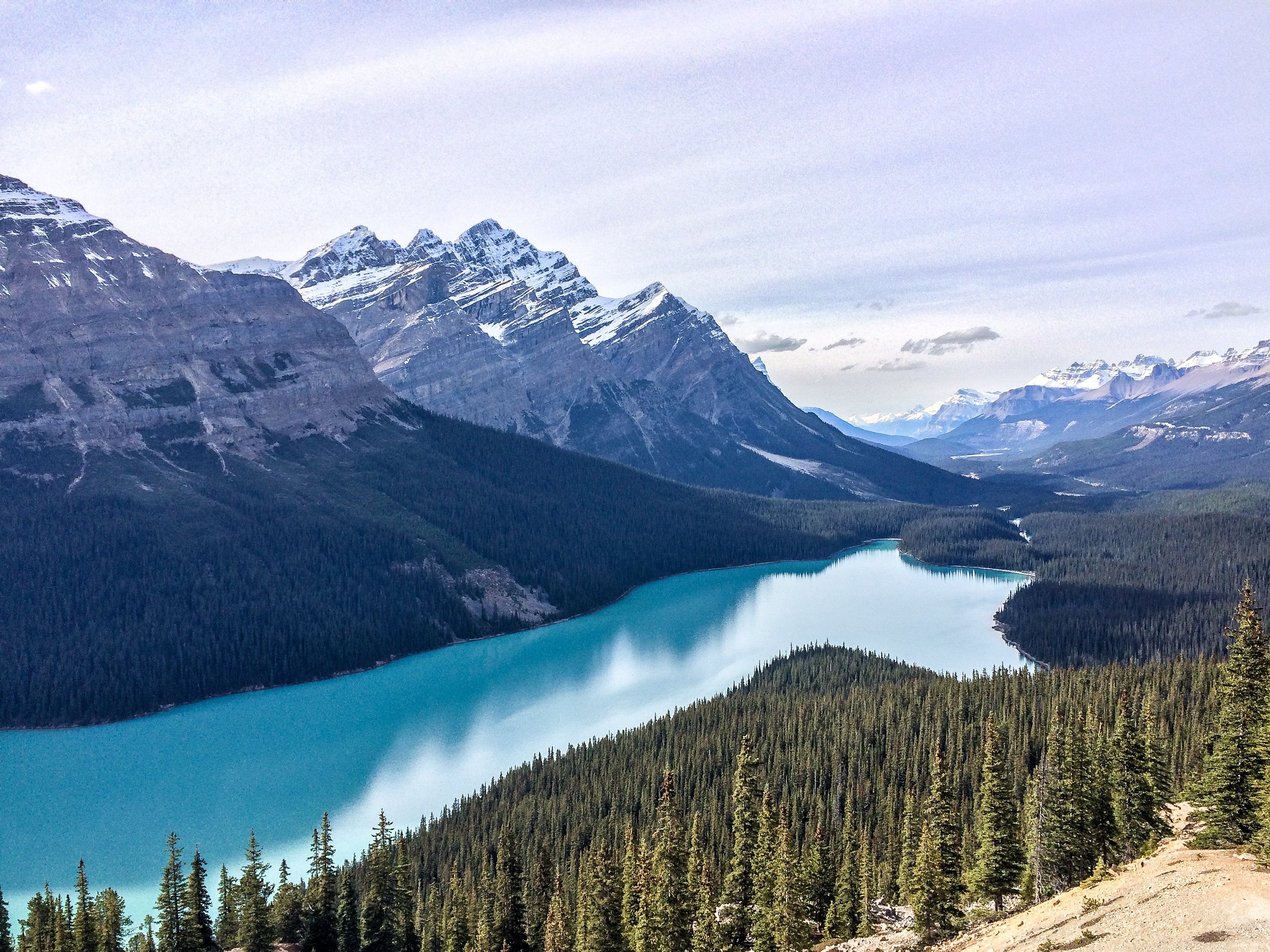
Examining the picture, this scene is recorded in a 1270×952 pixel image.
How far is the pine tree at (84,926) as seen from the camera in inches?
1688

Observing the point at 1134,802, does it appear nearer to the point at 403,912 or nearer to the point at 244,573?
the point at 403,912

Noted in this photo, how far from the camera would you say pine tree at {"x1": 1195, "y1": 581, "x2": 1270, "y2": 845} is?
114ft

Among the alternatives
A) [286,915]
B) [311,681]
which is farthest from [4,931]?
[311,681]

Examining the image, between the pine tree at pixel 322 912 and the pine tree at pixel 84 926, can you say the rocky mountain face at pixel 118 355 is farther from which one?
the pine tree at pixel 322 912

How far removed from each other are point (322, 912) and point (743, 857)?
2167 cm

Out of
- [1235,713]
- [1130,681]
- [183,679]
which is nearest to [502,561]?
[183,679]

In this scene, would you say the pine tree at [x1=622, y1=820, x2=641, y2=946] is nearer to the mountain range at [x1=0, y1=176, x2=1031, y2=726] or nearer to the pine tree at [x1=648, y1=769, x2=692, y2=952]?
the pine tree at [x1=648, y1=769, x2=692, y2=952]

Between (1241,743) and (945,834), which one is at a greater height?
(1241,743)

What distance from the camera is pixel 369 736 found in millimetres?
98688

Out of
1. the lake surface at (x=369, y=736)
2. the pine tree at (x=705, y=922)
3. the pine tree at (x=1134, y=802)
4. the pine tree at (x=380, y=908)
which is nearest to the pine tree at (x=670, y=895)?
the pine tree at (x=705, y=922)

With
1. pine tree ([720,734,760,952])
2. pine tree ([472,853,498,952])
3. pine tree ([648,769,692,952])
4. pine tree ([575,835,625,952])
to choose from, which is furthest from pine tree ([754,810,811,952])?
pine tree ([472,853,498,952])

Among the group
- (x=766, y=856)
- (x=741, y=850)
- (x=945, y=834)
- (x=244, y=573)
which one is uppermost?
(x=244, y=573)

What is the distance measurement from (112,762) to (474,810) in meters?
43.6

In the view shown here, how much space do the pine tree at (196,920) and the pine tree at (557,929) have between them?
1620cm
